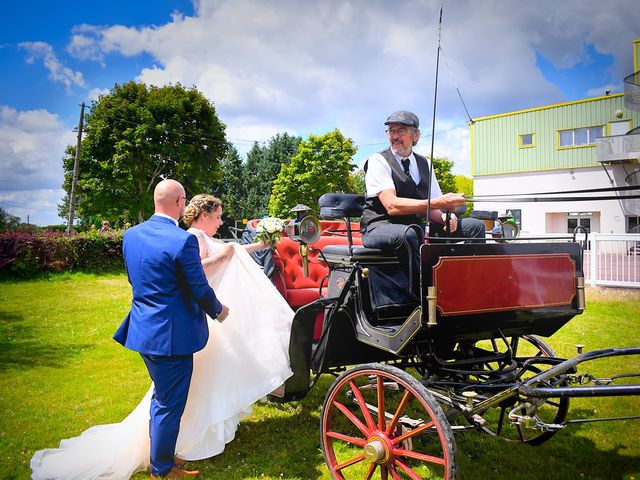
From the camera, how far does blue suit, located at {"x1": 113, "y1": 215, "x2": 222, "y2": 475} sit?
281 centimetres

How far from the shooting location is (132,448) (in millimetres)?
3041

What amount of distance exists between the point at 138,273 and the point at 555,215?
2035 cm

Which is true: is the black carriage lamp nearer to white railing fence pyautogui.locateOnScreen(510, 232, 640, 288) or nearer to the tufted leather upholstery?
the tufted leather upholstery

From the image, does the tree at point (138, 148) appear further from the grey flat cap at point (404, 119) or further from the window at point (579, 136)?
the grey flat cap at point (404, 119)

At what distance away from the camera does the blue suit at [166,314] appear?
281 cm

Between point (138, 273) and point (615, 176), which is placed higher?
point (615, 176)

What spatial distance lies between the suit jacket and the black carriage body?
138cm

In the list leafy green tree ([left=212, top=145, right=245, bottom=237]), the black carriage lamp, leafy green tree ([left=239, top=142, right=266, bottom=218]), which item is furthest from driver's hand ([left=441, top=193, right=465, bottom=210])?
Result: leafy green tree ([left=212, top=145, right=245, bottom=237])

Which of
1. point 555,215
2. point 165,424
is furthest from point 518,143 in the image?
point 165,424

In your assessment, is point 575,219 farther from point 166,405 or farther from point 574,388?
point 166,405

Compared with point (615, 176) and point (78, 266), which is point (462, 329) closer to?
point (78, 266)

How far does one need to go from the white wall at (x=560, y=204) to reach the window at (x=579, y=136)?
1.22 meters

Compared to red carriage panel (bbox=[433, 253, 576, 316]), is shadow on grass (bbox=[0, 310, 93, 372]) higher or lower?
lower

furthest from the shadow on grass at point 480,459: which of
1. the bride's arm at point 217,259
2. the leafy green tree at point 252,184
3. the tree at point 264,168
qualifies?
the leafy green tree at point 252,184
